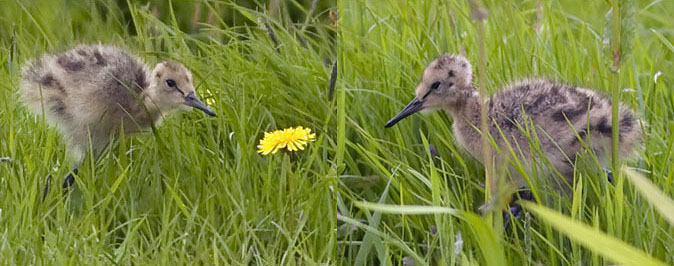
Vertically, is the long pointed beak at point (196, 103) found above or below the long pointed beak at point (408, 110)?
above

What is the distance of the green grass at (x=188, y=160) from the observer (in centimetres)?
200

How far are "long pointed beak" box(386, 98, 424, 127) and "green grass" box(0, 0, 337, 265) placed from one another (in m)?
0.15

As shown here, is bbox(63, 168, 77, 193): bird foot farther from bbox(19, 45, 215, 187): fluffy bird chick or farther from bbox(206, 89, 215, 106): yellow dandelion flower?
bbox(206, 89, 215, 106): yellow dandelion flower

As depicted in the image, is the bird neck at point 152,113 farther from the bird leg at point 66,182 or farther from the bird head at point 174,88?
the bird leg at point 66,182

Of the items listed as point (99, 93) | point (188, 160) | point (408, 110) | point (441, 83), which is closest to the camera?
point (188, 160)

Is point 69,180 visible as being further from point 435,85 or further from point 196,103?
point 435,85

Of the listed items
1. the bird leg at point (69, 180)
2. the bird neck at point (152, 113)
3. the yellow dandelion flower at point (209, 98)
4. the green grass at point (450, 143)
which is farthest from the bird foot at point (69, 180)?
the green grass at point (450, 143)

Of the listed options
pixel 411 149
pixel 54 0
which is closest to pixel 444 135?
pixel 411 149

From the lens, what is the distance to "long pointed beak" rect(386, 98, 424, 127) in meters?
2.27

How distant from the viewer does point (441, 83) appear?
247 cm

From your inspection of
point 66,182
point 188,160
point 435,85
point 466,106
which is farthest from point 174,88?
point 466,106

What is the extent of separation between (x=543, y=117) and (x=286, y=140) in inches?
26.1

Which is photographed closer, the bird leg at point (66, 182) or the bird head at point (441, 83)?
the bird leg at point (66, 182)

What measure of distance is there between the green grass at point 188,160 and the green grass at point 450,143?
0.10 metres
